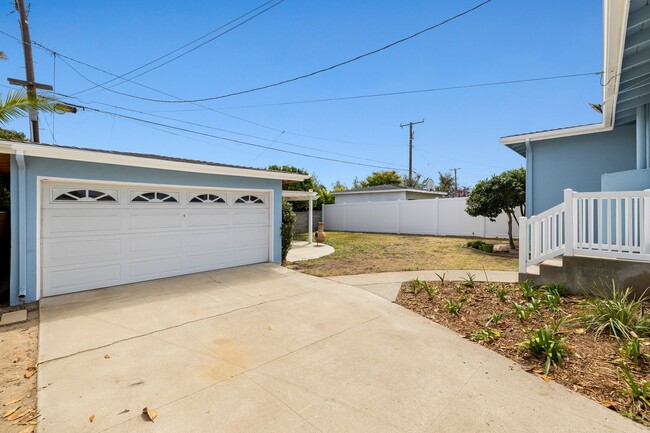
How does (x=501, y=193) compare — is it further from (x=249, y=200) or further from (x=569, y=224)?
(x=249, y=200)

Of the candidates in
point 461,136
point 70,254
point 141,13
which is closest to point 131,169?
point 70,254

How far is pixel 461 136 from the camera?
22.3m

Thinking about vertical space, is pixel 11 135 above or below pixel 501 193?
above

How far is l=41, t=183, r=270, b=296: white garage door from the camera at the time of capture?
17.9 feet

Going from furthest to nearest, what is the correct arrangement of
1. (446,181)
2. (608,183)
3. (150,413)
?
(446,181) < (608,183) < (150,413)

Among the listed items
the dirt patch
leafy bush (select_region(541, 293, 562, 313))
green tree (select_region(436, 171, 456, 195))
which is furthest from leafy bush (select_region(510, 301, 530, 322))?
green tree (select_region(436, 171, 456, 195))

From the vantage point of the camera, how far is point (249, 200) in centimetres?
827

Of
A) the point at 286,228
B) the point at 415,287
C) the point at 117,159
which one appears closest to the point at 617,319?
the point at 415,287

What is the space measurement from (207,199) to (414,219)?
42.8ft

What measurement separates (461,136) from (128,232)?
22.5 metres

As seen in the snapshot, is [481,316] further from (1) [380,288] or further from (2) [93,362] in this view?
(2) [93,362]

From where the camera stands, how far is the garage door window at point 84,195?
18.0 ft

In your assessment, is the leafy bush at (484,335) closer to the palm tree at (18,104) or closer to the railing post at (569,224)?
the railing post at (569,224)

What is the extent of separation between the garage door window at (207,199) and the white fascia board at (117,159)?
0.70 meters
